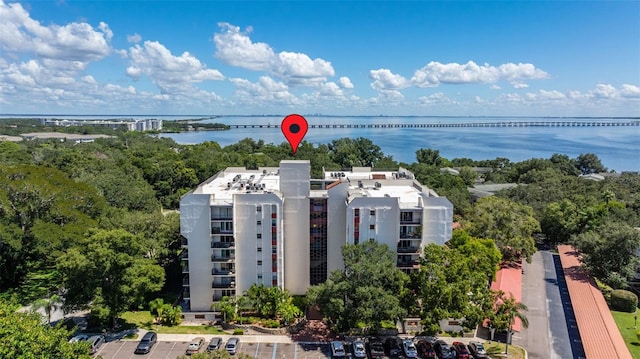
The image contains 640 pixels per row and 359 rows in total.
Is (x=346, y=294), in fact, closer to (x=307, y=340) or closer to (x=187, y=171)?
(x=307, y=340)

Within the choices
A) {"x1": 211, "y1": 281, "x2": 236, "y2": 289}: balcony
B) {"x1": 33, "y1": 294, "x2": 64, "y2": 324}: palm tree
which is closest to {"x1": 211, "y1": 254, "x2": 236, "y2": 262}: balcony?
{"x1": 211, "y1": 281, "x2": 236, "y2": 289}: balcony

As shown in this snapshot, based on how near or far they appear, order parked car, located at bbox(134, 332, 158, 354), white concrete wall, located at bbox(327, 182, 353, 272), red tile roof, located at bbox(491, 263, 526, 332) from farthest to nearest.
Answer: red tile roof, located at bbox(491, 263, 526, 332) → white concrete wall, located at bbox(327, 182, 353, 272) → parked car, located at bbox(134, 332, 158, 354)

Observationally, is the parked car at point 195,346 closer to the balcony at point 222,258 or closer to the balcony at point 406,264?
the balcony at point 222,258

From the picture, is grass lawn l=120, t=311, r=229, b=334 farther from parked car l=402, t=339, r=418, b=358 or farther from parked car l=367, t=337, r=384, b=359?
parked car l=402, t=339, r=418, b=358

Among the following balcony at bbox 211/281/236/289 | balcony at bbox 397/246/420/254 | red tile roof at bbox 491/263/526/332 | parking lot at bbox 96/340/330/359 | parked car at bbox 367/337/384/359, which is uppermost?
balcony at bbox 397/246/420/254

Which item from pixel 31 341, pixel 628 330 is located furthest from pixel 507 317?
pixel 31 341

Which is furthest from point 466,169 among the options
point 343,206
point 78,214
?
point 78,214
